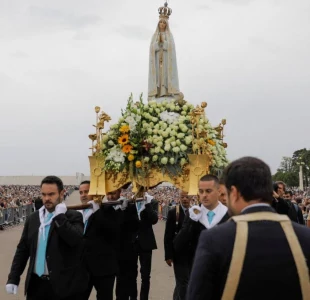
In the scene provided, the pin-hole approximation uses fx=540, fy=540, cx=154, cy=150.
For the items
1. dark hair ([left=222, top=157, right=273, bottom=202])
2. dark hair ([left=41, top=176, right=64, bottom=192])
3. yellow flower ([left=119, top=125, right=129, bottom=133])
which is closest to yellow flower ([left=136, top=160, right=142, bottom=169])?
yellow flower ([left=119, top=125, right=129, bottom=133])

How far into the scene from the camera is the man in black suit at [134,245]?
24.9ft

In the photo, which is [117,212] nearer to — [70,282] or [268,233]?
[70,282]

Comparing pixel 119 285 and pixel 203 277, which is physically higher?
pixel 203 277

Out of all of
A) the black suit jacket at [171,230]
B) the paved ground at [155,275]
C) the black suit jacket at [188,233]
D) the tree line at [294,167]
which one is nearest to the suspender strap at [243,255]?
the black suit jacket at [188,233]

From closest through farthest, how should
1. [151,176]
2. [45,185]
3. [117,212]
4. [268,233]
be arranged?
1. [268,233]
2. [45,185]
3. [117,212]
4. [151,176]

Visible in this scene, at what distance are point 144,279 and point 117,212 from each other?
64.7 inches

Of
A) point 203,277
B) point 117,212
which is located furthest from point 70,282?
point 203,277

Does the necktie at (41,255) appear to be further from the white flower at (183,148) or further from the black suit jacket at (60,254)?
the white flower at (183,148)

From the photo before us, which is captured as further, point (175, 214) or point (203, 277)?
point (175, 214)

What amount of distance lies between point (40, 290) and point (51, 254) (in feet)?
1.11

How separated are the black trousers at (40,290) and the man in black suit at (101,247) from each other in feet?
4.46

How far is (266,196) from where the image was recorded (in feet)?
8.22

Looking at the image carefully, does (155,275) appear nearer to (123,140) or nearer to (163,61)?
(163,61)

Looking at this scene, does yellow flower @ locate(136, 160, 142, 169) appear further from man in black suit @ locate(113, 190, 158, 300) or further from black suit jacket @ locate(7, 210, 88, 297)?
black suit jacket @ locate(7, 210, 88, 297)
